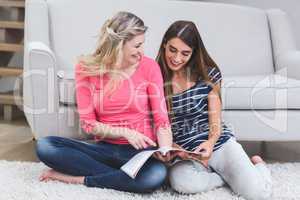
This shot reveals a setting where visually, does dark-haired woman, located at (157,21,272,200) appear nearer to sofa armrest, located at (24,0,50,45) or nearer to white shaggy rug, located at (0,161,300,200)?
white shaggy rug, located at (0,161,300,200)

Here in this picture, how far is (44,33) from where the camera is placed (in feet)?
5.91

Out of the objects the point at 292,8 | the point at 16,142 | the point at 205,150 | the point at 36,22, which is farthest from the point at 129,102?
the point at 292,8

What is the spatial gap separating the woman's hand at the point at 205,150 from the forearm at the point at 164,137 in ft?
0.28

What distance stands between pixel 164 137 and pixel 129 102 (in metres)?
0.16

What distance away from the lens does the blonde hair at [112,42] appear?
4.41 ft

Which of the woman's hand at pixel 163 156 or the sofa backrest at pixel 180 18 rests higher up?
the sofa backrest at pixel 180 18

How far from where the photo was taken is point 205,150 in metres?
1.34

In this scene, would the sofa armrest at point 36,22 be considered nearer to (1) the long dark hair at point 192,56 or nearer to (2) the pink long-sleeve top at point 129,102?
(2) the pink long-sleeve top at point 129,102

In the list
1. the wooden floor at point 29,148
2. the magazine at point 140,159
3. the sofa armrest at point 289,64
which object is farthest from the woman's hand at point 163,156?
the sofa armrest at point 289,64

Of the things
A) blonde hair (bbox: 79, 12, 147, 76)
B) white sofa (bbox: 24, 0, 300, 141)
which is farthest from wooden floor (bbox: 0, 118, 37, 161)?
blonde hair (bbox: 79, 12, 147, 76)

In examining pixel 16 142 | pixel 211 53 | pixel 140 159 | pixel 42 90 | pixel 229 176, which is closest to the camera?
pixel 140 159

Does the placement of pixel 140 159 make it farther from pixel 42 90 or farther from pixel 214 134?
pixel 42 90

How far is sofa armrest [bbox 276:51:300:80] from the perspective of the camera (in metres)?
2.06

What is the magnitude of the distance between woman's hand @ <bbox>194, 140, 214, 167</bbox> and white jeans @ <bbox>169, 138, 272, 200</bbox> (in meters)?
0.02
